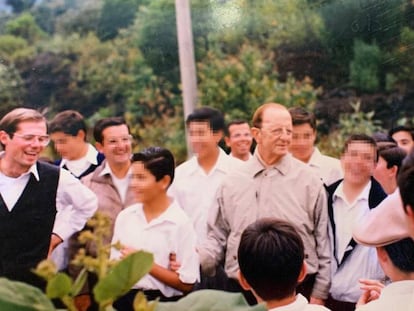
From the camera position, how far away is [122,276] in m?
0.68

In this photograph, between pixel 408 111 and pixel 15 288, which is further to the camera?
pixel 408 111

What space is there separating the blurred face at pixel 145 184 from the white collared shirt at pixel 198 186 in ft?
0.17

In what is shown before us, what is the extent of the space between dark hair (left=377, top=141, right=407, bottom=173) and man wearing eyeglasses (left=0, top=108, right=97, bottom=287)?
0.78 metres

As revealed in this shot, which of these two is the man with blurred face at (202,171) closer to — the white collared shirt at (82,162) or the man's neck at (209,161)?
the man's neck at (209,161)

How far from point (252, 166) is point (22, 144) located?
57 cm

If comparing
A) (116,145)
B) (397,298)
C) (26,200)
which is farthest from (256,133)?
(397,298)

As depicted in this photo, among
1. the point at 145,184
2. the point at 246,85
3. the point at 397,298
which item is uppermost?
the point at 246,85

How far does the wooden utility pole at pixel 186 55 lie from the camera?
1774 mm

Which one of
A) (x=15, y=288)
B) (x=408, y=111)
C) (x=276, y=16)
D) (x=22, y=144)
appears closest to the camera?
(x=15, y=288)

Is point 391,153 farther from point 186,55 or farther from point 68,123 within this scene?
point 68,123

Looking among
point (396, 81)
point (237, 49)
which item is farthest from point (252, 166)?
point (396, 81)

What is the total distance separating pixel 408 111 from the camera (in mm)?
1970

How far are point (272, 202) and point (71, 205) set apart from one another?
19.4 inches

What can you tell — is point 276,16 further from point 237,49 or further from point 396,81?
point 396,81
